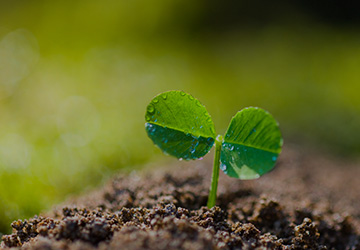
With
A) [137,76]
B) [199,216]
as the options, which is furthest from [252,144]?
[137,76]

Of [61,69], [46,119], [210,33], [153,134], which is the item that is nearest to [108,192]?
[153,134]

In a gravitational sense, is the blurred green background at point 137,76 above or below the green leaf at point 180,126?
above

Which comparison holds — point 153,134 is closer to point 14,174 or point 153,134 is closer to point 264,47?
point 14,174

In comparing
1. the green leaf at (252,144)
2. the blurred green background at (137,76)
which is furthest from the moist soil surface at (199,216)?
the blurred green background at (137,76)

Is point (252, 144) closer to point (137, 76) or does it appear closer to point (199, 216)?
point (199, 216)

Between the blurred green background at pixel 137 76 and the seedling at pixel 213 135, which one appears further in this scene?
the blurred green background at pixel 137 76

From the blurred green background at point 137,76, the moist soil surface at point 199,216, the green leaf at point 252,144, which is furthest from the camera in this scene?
the blurred green background at point 137,76

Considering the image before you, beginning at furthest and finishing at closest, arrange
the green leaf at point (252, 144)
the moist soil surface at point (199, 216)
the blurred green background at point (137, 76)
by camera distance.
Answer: the blurred green background at point (137, 76)
the green leaf at point (252, 144)
the moist soil surface at point (199, 216)

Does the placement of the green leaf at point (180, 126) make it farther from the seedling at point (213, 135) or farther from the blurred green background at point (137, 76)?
the blurred green background at point (137, 76)
